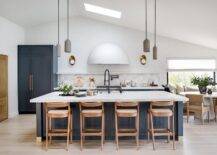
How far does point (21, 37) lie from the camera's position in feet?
30.1

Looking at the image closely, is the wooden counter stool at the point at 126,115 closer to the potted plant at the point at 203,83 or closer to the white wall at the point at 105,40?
the potted plant at the point at 203,83

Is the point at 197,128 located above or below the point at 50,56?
below

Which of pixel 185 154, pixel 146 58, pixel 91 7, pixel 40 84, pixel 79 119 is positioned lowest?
pixel 185 154

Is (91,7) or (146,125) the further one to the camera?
(91,7)

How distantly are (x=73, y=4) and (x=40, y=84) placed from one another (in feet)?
8.60

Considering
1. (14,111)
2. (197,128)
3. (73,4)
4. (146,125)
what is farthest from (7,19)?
(197,128)

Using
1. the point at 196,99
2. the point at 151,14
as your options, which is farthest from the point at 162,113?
the point at 151,14

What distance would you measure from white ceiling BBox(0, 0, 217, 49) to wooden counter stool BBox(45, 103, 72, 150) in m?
2.64

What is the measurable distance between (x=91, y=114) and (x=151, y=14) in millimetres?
3097

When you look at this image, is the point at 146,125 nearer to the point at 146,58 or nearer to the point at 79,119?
the point at 79,119

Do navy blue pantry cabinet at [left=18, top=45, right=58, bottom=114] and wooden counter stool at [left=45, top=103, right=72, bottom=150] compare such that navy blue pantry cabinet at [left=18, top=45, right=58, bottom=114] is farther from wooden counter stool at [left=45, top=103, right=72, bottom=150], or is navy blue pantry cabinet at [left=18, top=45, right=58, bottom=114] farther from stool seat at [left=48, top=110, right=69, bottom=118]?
stool seat at [left=48, top=110, right=69, bottom=118]

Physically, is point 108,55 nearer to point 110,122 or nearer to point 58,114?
point 110,122

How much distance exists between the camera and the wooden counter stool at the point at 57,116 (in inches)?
197

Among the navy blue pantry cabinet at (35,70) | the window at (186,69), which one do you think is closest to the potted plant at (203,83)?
the window at (186,69)
